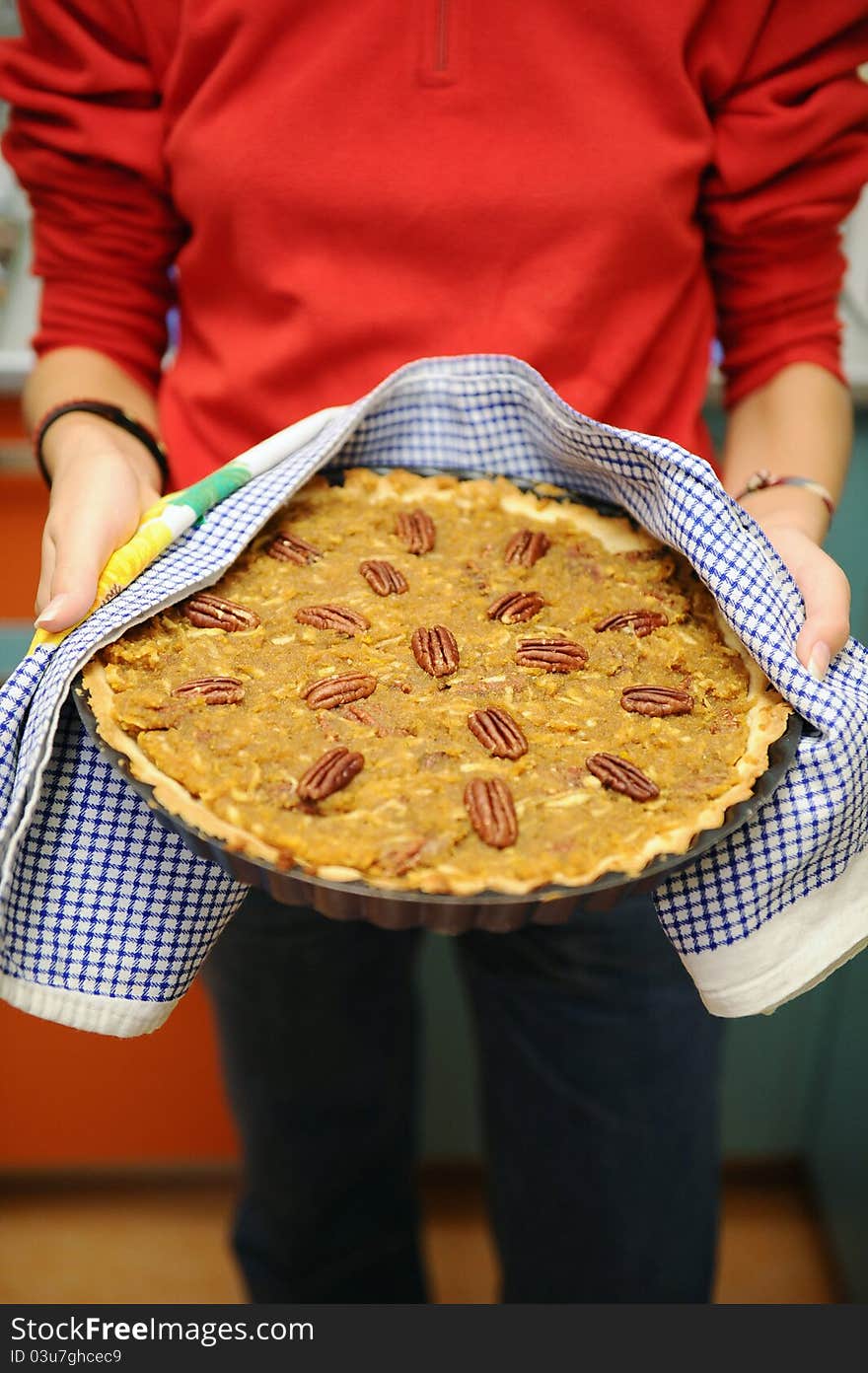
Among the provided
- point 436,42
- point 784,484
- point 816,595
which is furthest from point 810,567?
point 436,42

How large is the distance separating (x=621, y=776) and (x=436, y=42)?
60cm

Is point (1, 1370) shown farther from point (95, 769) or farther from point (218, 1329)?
point (95, 769)

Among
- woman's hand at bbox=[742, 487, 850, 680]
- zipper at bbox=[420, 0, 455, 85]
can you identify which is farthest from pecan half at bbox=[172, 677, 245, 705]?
zipper at bbox=[420, 0, 455, 85]

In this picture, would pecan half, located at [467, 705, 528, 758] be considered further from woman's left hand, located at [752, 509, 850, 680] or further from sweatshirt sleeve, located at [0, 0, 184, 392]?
sweatshirt sleeve, located at [0, 0, 184, 392]

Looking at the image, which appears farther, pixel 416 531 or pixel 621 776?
pixel 416 531

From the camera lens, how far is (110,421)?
1.04 meters

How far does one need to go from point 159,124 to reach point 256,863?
669mm

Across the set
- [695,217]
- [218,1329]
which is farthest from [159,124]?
[218,1329]

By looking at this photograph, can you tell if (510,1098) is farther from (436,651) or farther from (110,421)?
(110,421)

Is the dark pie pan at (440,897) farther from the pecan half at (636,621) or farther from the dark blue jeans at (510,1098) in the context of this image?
the dark blue jeans at (510,1098)

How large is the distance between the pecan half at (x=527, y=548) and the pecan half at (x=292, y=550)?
0.15m

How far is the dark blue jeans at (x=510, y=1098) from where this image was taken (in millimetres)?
1159

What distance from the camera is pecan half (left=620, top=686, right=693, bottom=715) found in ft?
2.79

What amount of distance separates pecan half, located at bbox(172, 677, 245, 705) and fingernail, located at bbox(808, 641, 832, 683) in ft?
1.28
